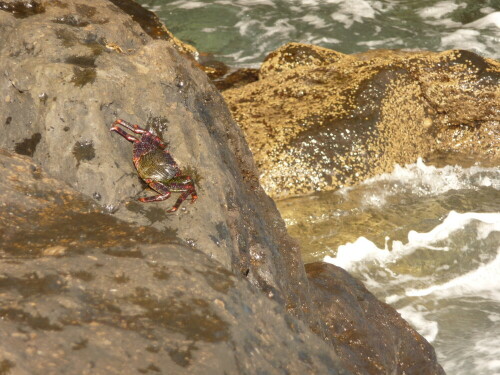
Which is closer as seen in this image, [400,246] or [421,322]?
[421,322]

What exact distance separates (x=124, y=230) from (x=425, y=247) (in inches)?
166

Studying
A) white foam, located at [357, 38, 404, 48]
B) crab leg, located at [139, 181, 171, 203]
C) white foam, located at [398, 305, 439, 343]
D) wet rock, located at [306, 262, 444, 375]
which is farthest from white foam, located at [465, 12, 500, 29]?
crab leg, located at [139, 181, 171, 203]

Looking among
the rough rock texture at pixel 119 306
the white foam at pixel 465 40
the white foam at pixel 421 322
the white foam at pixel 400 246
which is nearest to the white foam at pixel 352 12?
the white foam at pixel 465 40

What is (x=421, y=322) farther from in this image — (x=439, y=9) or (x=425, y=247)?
(x=439, y=9)

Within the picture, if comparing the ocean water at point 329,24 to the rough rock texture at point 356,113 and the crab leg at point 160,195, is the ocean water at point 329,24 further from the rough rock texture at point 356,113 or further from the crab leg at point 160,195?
the crab leg at point 160,195

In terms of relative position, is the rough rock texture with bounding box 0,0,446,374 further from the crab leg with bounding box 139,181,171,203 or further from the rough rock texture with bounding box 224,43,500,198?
the rough rock texture with bounding box 224,43,500,198

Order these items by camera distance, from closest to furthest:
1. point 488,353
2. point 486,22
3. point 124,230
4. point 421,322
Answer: point 124,230
point 488,353
point 421,322
point 486,22

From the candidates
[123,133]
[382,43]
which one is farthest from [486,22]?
[123,133]

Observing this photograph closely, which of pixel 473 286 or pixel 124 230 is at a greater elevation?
pixel 124 230

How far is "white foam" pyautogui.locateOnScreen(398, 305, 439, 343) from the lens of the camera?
5445 millimetres

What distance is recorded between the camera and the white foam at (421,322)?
A: 214 inches

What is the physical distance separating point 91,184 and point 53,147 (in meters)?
0.28

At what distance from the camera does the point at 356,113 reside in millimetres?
6492

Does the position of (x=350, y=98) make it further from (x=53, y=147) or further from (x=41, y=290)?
(x=41, y=290)
